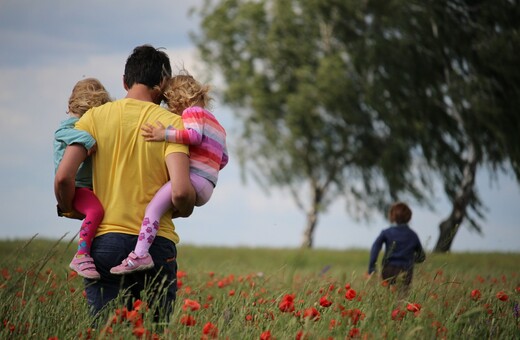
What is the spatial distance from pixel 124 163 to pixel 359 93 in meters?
20.2

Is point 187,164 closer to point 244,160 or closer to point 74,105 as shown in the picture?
point 74,105

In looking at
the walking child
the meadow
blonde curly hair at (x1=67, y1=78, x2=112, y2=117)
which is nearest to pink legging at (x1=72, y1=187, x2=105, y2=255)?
the meadow

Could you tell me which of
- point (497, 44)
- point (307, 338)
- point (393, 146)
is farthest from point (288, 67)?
point (307, 338)

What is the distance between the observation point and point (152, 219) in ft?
12.7

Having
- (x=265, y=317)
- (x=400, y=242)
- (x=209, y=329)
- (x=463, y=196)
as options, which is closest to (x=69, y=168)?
(x=209, y=329)

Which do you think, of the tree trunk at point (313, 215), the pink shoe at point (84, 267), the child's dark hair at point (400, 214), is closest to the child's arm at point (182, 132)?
the pink shoe at point (84, 267)

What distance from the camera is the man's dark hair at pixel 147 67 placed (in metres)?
4.09

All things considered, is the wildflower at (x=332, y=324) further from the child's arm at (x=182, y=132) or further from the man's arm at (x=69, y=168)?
the man's arm at (x=69, y=168)

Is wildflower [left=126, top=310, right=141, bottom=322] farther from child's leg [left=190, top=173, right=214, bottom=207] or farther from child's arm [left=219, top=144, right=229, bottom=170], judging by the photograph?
child's arm [left=219, top=144, right=229, bottom=170]

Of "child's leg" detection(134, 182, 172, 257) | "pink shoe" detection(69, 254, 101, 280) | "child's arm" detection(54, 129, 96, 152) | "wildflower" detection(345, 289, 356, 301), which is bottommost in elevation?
"wildflower" detection(345, 289, 356, 301)

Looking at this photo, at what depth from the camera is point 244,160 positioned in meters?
26.2

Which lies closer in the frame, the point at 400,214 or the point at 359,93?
the point at 400,214

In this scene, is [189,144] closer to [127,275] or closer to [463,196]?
[127,275]

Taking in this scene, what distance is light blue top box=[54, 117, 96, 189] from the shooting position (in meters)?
Result: 3.89
